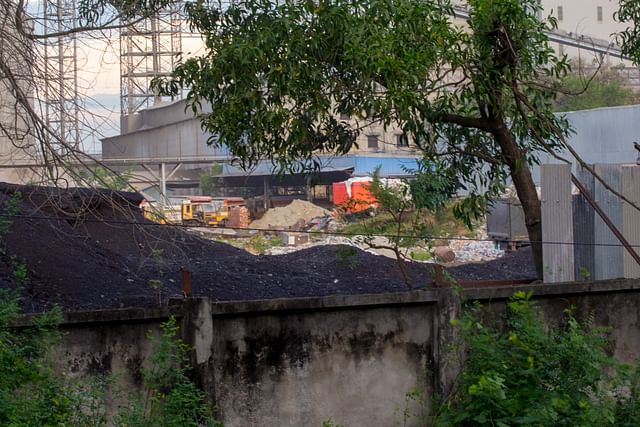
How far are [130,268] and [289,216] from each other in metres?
23.4

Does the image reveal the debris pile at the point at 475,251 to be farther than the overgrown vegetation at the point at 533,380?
Yes

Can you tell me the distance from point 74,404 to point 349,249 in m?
5.64

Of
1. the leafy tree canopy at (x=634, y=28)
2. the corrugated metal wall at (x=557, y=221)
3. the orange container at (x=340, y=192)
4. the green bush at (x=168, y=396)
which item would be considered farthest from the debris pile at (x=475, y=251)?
the green bush at (x=168, y=396)

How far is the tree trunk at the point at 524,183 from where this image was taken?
37.8ft

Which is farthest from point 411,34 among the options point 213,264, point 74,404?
point 213,264

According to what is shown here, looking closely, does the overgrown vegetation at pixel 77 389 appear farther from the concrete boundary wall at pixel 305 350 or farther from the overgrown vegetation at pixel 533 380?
the overgrown vegetation at pixel 533 380

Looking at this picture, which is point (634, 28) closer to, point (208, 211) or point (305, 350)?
point (305, 350)

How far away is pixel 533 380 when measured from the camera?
760 cm

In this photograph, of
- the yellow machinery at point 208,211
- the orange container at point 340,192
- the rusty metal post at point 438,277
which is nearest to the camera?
the rusty metal post at point 438,277

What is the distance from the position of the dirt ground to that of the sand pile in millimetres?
18773

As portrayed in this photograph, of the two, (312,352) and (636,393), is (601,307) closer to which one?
(636,393)

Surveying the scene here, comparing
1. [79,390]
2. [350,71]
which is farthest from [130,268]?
[79,390]

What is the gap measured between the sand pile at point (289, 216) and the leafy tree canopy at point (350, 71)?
1016 inches

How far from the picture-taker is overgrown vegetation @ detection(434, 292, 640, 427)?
285 inches
